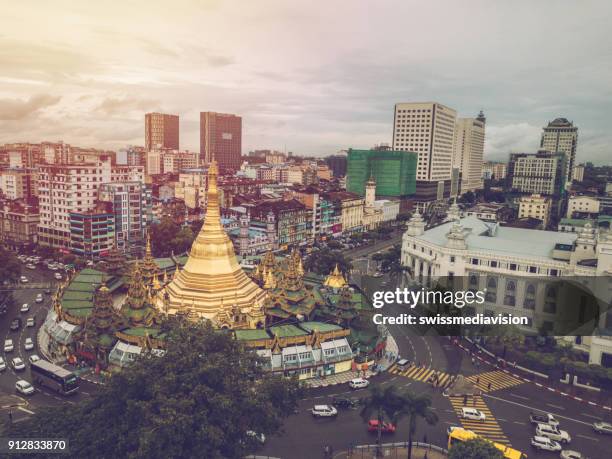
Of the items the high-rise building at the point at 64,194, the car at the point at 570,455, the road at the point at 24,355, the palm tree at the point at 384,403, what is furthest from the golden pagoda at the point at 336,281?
the high-rise building at the point at 64,194

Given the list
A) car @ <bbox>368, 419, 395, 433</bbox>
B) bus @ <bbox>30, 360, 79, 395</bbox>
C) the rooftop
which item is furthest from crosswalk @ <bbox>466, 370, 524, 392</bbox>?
bus @ <bbox>30, 360, 79, 395</bbox>

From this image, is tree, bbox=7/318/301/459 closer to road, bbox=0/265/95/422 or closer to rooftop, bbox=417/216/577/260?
road, bbox=0/265/95/422

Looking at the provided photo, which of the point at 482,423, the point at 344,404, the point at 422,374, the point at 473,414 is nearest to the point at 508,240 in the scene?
the point at 422,374

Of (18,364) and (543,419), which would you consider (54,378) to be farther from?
(543,419)

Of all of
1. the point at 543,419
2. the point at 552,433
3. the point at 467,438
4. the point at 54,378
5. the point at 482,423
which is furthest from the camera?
the point at 54,378

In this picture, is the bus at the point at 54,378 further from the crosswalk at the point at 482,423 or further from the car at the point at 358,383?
the crosswalk at the point at 482,423

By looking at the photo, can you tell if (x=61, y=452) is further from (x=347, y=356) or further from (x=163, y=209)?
(x=163, y=209)
